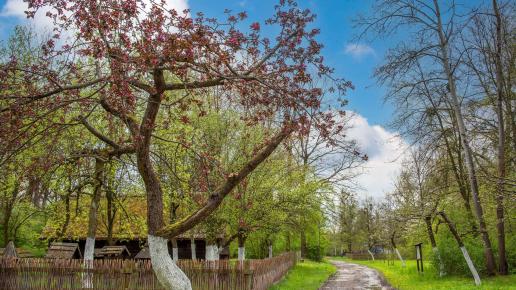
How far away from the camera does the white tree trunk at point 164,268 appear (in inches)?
343

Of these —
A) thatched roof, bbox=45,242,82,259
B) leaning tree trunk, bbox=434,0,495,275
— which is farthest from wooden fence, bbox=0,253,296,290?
leaning tree trunk, bbox=434,0,495,275

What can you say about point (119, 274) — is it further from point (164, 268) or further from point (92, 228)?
point (164, 268)

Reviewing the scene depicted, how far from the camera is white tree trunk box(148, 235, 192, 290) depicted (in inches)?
343

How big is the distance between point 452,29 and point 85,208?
19503 mm

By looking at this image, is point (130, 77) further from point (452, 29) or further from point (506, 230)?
point (506, 230)

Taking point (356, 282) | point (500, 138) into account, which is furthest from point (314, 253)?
point (500, 138)

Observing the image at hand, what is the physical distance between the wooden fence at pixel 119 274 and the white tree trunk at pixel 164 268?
6.11 meters

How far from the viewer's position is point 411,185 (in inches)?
1192

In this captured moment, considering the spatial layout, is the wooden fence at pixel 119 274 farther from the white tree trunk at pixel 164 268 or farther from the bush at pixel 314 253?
the bush at pixel 314 253

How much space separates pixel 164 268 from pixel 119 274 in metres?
7.80

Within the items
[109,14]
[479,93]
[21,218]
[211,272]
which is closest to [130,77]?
[109,14]

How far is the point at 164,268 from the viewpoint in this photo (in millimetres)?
8758

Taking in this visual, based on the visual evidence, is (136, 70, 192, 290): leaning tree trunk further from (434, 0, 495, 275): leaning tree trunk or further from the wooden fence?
(434, 0, 495, 275): leaning tree trunk

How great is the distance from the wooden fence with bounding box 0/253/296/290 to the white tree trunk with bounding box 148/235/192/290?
20.1ft
